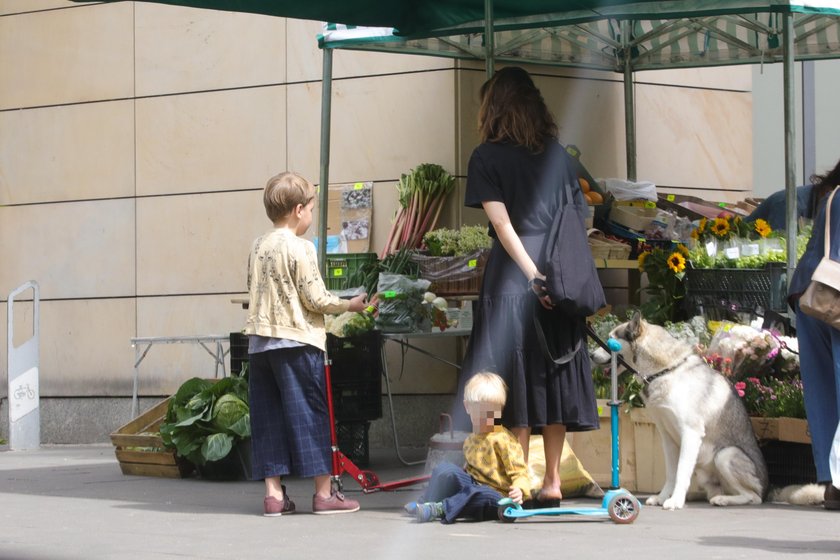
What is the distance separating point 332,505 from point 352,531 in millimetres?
835

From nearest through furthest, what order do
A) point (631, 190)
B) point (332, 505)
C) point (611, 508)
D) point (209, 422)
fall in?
point (611, 508)
point (332, 505)
point (209, 422)
point (631, 190)

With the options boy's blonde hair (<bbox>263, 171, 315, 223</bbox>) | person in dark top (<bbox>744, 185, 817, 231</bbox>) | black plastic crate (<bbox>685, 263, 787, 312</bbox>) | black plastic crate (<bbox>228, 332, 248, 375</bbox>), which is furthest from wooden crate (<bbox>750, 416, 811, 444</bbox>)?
black plastic crate (<bbox>228, 332, 248, 375</bbox>)

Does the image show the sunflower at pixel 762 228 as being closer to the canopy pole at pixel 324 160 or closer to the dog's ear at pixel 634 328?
the dog's ear at pixel 634 328

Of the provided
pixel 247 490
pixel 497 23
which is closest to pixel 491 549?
pixel 247 490

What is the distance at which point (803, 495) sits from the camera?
7543 millimetres

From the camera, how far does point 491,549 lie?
5926mm

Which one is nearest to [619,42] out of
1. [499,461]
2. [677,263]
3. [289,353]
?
[677,263]

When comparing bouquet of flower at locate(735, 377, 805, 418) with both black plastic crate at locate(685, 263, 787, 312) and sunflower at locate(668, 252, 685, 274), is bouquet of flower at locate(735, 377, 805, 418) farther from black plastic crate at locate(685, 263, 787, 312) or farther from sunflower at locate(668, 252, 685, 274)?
sunflower at locate(668, 252, 685, 274)

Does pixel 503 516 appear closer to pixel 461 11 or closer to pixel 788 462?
pixel 788 462

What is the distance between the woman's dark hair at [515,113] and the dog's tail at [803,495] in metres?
2.52

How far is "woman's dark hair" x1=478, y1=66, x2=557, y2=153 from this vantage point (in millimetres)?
6965

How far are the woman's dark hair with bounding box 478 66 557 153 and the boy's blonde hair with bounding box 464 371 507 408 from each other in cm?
123

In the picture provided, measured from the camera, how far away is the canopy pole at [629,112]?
449 inches

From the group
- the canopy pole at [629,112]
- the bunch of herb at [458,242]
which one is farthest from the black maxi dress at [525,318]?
the canopy pole at [629,112]
